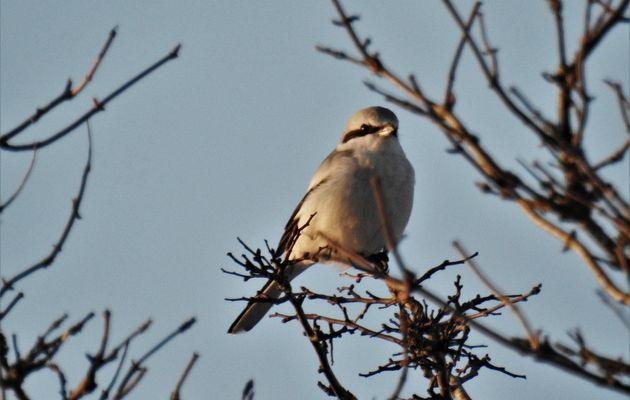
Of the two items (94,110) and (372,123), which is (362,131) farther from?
(94,110)

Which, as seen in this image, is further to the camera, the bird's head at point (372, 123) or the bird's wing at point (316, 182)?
the bird's head at point (372, 123)

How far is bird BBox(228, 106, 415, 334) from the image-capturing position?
7.50 meters

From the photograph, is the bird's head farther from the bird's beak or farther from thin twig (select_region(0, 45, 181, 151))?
thin twig (select_region(0, 45, 181, 151))

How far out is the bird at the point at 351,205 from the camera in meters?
7.50

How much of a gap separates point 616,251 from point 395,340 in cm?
313

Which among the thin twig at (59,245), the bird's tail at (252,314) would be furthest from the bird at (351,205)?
the thin twig at (59,245)

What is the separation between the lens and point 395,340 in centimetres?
562

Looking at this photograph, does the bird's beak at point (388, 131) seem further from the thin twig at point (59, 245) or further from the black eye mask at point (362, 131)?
the thin twig at point (59, 245)

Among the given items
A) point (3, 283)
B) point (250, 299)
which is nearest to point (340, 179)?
point (250, 299)

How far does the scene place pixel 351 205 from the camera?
7.52m

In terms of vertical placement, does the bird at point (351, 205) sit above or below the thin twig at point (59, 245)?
above

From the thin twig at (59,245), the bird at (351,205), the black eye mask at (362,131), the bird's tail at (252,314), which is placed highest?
the black eye mask at (362,131)

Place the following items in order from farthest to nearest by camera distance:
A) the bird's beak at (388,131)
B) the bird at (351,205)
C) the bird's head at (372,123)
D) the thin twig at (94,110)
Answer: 1. the bird's head at (372,123)
2. the bird's beak at (388,131)
3. the bird at (351,205)
4. the thin twig at (94,110)

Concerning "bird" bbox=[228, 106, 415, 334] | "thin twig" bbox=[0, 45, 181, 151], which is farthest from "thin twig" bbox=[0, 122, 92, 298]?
"bird" bbox=[228, 106, 415, 334]
